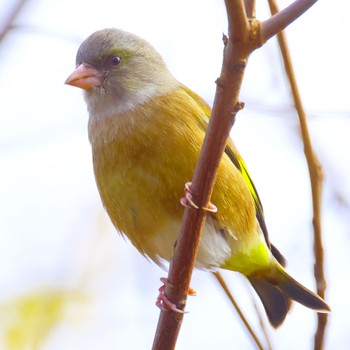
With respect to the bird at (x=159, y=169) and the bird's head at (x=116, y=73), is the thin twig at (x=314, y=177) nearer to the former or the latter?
the bird at (x=159, y=169)

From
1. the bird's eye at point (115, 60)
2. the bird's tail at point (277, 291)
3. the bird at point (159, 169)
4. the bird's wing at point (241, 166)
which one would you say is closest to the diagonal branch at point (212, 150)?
the bird at point (159, 169)

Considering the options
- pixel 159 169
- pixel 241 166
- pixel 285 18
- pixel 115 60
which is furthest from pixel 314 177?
pixel 115 60

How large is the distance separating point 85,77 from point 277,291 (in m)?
1.65

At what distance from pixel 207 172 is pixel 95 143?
1.35 metres

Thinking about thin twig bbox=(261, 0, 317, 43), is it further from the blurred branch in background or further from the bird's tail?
the bird's tail

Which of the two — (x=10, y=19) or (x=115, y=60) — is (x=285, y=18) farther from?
(x=115, y=60)

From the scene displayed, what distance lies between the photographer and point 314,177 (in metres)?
2.54

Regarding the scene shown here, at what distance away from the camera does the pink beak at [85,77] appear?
3752mm

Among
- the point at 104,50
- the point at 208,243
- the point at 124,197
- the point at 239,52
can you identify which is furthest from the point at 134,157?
the point at 239,52

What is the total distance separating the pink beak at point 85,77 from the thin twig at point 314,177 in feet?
4.77

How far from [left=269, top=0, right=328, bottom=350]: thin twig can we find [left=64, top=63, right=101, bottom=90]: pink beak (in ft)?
4.77

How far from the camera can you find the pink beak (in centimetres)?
375

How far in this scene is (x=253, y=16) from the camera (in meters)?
2.17

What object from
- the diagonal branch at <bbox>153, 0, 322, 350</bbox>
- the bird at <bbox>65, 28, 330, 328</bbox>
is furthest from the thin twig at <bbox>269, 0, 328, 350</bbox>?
the bird at <bbox>65, 28, 330, 328</bbox>
